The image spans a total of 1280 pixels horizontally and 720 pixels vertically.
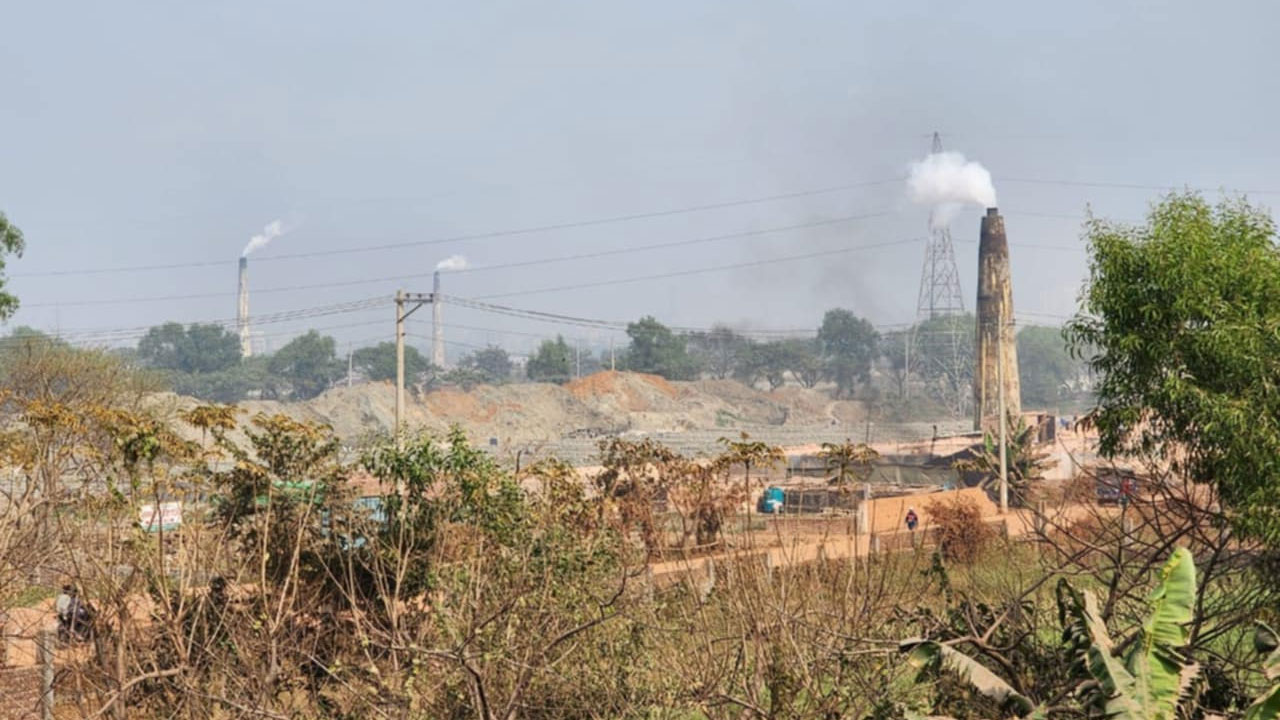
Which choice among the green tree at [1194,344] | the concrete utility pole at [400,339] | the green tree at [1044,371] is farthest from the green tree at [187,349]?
the green tree at [1194,344]

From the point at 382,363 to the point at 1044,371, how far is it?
68.9 metres

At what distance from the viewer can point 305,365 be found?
111125 millimetres

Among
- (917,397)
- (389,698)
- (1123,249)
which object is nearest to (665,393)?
(917,397)

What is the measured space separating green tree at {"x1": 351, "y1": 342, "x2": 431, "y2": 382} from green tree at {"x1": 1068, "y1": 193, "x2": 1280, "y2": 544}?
→ 9599cm

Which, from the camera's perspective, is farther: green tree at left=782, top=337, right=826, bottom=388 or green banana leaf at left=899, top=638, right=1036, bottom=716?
green tree at left=782, top=337, right=826, bottom=388

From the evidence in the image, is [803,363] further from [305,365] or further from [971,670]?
[971,670]

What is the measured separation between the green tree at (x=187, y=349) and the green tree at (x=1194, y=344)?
10327 cm

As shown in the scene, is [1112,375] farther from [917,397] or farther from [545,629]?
[917,397]

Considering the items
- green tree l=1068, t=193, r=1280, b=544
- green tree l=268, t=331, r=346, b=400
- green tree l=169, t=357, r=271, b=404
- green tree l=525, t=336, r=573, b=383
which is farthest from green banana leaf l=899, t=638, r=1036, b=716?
green tree l=268, t=331, r=346, b=400

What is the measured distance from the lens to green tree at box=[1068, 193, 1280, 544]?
40.4ft

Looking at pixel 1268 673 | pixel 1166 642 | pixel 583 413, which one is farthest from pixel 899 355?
pixel 1166 642

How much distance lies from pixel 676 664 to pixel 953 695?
208 centimetres

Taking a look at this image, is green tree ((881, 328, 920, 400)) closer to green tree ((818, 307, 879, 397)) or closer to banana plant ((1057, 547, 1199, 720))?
green tree ((818, 307, 879, 397))

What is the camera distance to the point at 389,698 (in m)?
7.82
